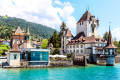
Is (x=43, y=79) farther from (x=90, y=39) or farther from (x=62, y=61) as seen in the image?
(x=90, y=39)

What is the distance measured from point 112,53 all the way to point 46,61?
2160 centimetres

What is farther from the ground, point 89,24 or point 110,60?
point 89,24

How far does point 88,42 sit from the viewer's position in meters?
60.2

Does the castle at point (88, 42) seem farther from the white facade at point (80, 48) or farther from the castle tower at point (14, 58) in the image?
the castle tower at point (14, 58)

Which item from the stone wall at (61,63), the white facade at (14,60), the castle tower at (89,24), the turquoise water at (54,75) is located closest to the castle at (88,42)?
the castle tower at (89,24)

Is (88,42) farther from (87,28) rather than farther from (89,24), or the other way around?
(89,24)

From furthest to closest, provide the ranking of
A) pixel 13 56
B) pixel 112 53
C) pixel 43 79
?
pixel 112 53 → pixel 13 56 → pixel 43 79

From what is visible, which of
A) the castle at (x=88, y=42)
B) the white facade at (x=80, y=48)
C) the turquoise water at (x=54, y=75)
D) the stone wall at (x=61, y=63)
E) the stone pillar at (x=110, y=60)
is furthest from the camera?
the white facade at (x=80, y=48)

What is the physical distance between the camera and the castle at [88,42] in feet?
173

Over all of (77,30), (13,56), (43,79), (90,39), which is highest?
→ (77,30)

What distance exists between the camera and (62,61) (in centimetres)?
4609

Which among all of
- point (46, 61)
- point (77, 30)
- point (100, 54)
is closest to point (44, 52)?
point (46, 61)

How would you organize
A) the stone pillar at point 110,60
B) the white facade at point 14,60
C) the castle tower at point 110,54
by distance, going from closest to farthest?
the white facade at point 14,60, the stone pillar at point 110,60, the castle tower at point 110,54

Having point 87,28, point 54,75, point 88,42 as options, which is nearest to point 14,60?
point 54,75
